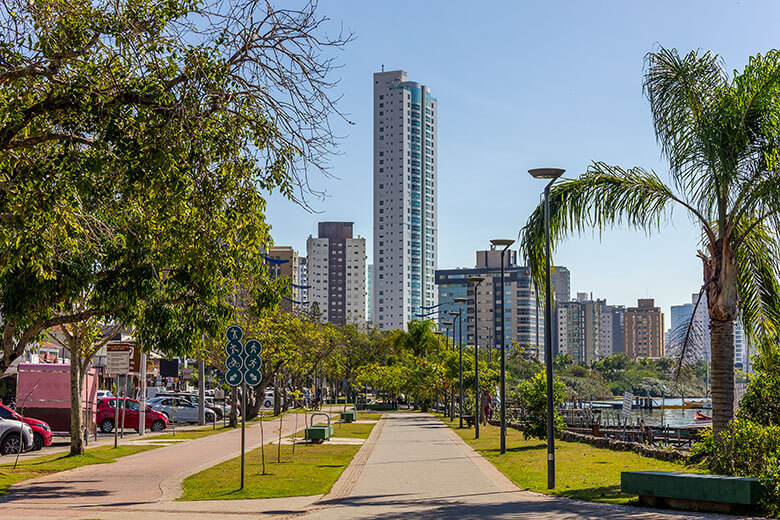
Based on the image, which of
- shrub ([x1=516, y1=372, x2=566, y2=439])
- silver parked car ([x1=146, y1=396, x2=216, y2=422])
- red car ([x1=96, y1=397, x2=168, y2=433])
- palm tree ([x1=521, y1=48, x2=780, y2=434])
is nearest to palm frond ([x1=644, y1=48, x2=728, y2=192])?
palm tree ([x1=521, y1=48, x2=780, y2=434])

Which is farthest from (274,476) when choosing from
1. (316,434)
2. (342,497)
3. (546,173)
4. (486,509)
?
(316,434)

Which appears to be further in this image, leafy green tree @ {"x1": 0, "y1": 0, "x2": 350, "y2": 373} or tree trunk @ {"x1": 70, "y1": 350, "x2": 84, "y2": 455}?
tree trunk @ {"x1": 70, "y1": 350, "x2": 84, "y2": 455}

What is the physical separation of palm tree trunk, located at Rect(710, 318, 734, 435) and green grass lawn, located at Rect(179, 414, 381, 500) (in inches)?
291

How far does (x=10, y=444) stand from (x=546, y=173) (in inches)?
677

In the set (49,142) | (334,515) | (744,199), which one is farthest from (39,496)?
(744,199)

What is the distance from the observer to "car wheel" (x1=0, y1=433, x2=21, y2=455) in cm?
2475

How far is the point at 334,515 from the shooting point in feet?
43.8

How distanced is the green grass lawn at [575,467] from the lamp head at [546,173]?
609 cm

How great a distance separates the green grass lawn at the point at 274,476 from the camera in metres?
16.4

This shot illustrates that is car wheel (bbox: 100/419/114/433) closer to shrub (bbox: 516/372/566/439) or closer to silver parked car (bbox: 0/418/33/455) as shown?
silver parked car (bbox: 0/418/33/455)

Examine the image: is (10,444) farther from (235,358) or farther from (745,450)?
(745,450)

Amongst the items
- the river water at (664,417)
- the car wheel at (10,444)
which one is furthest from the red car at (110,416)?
the river water at (664,417)

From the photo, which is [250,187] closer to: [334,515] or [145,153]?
[145,153]

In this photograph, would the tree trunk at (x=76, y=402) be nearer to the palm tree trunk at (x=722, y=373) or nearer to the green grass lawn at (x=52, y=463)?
the green grass lawn at (x=52, y=463)
